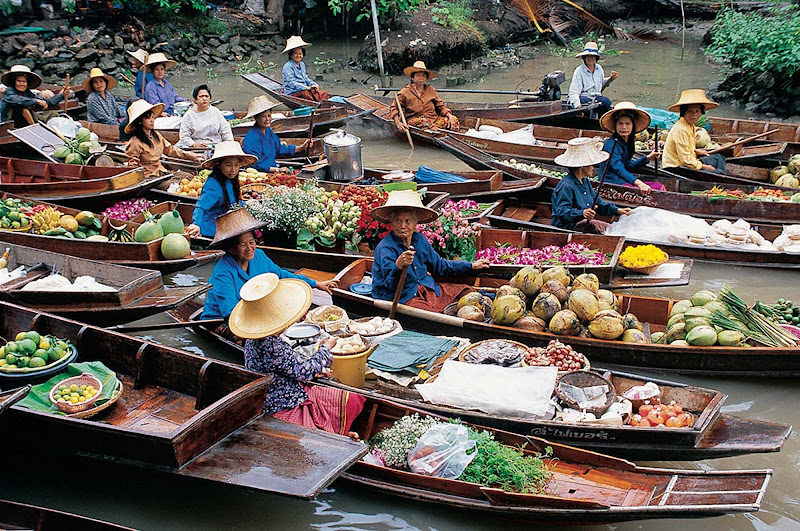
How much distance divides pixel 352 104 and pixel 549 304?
788cm

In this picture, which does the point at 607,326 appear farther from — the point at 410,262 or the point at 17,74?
the point at 17,74

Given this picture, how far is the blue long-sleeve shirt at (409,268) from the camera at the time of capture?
5.85 meters

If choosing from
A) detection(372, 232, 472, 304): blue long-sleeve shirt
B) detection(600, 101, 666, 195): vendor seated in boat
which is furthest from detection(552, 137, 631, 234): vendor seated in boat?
detection(372, 232, 472, 304): blue long-sleeve shirt

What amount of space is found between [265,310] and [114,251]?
326 centimetres

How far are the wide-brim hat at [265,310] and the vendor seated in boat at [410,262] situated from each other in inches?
57.0

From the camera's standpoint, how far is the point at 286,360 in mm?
4520

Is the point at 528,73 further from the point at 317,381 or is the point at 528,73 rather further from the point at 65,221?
the point at 317,381

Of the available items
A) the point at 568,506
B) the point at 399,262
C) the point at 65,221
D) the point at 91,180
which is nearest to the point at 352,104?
the point at 91,180

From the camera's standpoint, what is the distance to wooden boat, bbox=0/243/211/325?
5699mm

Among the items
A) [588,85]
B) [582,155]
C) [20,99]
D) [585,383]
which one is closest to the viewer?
[585,383]

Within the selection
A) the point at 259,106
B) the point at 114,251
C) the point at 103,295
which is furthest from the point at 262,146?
the point at 103,295

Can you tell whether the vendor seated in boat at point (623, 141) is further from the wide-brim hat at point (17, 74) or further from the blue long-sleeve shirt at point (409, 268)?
the wide-brim hat at point (17, 74)

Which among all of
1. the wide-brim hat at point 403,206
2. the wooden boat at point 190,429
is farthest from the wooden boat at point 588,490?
the wide-brim hat at point 403,206

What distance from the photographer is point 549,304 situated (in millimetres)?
5641
